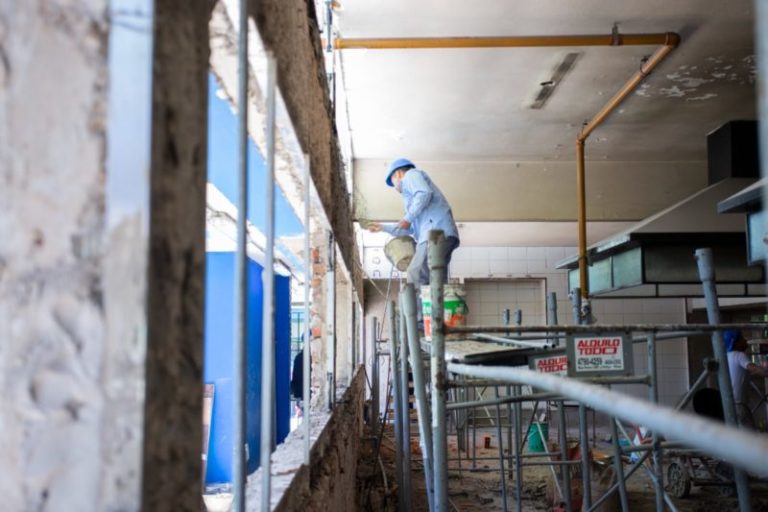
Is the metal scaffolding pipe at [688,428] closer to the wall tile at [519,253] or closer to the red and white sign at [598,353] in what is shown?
the red and white sign at [598,353]

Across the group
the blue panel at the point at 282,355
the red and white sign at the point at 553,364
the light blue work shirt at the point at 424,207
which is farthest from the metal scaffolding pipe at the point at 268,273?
A: the light blue work shirt at the point at 424,207

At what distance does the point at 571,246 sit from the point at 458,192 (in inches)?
191

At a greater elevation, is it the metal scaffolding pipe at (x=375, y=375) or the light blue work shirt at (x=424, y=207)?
the light blue work shirt at (x=424, y=207)

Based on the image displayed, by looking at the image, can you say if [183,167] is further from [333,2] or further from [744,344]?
[744,344]

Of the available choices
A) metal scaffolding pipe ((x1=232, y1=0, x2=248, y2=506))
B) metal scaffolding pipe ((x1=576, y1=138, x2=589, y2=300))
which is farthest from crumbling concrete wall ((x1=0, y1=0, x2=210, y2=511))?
metal scaffolding pipe ((x1=576, y1=138, x2=589, y2=300))

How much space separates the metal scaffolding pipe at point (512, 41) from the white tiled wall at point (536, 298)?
7.50 m

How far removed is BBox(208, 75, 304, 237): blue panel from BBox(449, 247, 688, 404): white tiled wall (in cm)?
949

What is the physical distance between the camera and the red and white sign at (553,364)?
2699 millimetres

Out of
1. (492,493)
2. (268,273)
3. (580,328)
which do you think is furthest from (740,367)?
(268,273)

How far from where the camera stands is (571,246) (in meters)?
12.8

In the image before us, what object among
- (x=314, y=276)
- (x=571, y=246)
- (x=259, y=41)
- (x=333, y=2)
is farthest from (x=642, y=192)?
(x=259, y=41)

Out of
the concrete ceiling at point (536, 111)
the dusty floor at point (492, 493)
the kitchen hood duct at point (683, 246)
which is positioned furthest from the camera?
the kitchen hood duct at point (683, 246)

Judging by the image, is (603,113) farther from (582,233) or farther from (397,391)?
(397,391)

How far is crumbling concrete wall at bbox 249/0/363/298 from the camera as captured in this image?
183 centimetres
